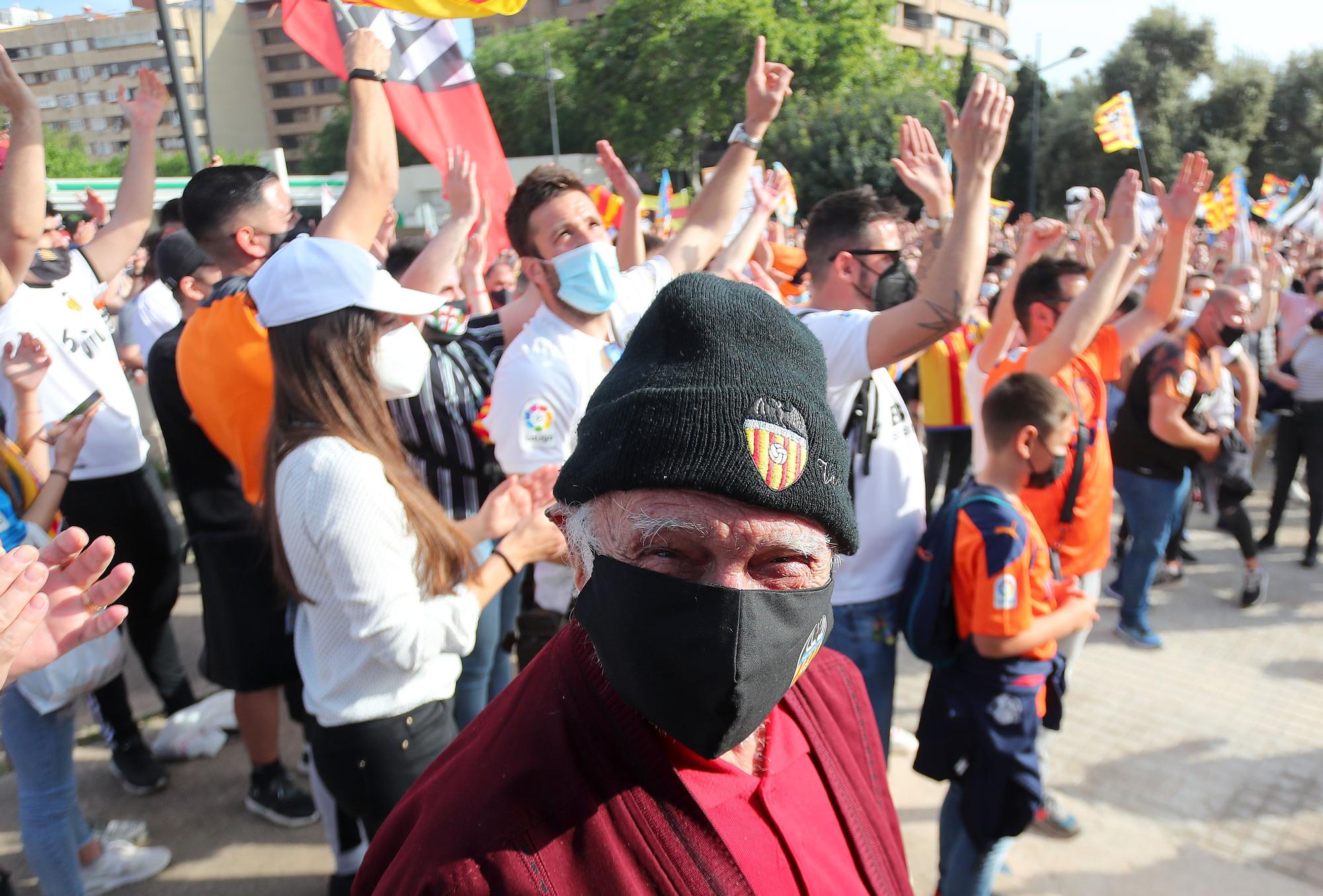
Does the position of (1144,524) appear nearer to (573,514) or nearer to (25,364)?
(573,514)

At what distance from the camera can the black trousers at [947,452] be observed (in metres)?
6.28

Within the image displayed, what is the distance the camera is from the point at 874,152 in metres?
34.5

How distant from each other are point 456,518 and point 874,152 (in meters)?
34.9

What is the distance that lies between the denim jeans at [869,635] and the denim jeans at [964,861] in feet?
1.07

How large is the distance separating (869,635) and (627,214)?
224 cm

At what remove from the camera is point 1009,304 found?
3.82 metres

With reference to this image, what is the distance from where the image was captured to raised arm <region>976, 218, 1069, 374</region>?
3811mm

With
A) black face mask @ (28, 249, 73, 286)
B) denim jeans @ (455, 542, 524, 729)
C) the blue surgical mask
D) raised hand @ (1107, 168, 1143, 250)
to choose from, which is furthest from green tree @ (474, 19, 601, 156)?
the blue surgical mask

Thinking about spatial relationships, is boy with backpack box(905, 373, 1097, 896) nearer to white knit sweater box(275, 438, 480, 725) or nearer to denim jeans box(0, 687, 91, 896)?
white knit sweater box(275, 438, 480, 725)

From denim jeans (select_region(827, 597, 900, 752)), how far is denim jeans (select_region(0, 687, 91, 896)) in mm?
2291

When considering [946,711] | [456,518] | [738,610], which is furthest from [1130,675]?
[738,610]

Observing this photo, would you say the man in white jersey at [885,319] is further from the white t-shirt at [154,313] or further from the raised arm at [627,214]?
the white t-shirt at [154,313]

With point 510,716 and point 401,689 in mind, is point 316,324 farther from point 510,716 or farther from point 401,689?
point 510,716

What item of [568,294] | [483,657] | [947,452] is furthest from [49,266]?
[947,452]
